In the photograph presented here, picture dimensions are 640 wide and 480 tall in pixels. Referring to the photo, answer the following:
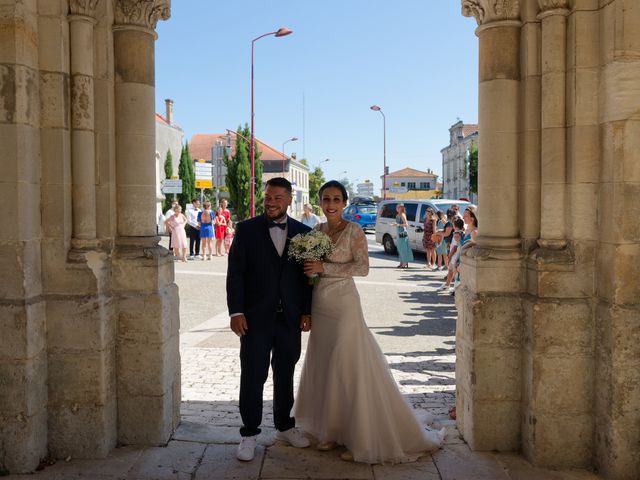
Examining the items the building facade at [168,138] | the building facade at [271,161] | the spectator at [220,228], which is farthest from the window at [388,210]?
the building facade at [271,161]

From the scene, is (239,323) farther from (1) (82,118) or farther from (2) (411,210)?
(2) (411,210)

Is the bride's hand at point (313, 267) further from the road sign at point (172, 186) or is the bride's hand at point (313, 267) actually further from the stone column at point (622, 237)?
the road sign at point (172, 186)

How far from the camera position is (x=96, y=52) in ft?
13.4

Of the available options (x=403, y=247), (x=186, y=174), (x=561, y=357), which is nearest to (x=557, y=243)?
(x=561, y=357)

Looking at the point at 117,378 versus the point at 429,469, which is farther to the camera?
the point at 117,378

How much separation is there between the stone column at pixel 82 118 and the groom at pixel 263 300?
0.97 m

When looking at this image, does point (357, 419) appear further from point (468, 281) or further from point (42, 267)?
point (42, 267)

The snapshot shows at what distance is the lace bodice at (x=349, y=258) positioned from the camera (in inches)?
164

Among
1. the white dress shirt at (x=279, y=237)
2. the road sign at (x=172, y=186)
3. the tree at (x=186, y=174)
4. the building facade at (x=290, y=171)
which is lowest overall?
the white dress shirt at (x=279, y=237)

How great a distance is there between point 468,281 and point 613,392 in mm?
1110

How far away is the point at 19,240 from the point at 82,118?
0.87 m

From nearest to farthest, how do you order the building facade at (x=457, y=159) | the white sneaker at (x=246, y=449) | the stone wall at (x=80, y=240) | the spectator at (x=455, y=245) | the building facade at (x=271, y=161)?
1. the stone wall at (x=80, y=240)
2. the white sneaker at (x=246, y=449)
3. the spectator at (x=455, y=245)
4. the building facade at (x=271, y=161)
5. the building facade at (x=457, y=159)

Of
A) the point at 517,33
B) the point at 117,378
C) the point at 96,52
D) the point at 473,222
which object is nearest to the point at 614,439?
the point at 517,33

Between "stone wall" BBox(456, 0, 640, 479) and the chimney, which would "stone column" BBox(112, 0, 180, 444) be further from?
the chimney
